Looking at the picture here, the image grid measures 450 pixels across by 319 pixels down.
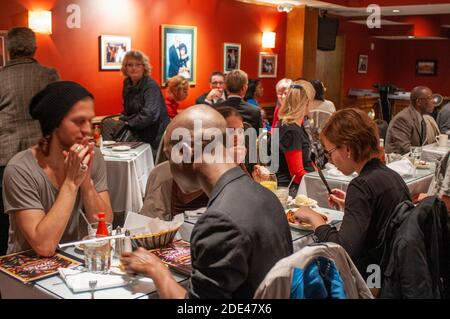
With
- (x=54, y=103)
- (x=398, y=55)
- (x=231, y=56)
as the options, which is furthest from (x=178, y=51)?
(x=398, y=55)

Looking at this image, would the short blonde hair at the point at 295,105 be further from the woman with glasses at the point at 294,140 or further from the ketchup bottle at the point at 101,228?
the ketchup bottle at the point at 101,228

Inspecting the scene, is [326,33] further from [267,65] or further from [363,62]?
[363,62]

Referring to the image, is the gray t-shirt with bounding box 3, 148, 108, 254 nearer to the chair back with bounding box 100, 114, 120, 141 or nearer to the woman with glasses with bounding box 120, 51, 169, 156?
the woman with glasses with bounding box 120, 51, 169, 156

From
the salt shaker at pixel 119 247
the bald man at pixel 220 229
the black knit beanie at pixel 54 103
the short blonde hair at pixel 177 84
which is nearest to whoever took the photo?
the bald man at pixel 220 229

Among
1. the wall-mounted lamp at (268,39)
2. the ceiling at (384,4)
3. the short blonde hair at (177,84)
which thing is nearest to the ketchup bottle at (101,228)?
the short blonde hair at (177,84)

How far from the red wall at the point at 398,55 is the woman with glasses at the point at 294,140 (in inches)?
329

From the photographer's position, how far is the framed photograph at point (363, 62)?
42.0ft

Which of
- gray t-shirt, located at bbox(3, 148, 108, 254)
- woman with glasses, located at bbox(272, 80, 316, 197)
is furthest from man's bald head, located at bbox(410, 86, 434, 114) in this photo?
gray t-shirt, located at bbox(3, 148, 108, 254)

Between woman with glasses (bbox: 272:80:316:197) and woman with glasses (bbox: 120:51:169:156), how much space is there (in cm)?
162

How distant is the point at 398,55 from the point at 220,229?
547 inches

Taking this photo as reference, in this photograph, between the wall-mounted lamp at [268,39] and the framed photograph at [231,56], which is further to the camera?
the wall-mounted lamp at [268,39]

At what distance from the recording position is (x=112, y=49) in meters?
6.52

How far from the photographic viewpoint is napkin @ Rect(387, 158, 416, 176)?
395cm

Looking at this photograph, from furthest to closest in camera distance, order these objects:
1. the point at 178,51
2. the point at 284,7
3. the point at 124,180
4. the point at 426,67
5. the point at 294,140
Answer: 1. the point at 426,67
2. the point at 284,7
3. the point at 178,51
4. the point at 124,180
5. the point at 294,140
